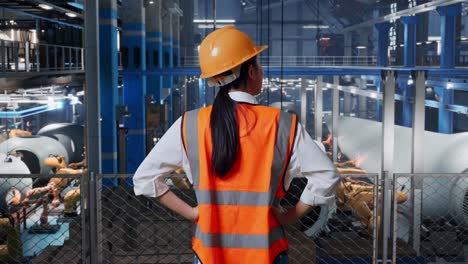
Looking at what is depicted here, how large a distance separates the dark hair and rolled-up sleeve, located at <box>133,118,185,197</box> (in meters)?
0.11

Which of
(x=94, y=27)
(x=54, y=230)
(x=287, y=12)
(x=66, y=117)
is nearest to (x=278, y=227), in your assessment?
(x=94, y=27)

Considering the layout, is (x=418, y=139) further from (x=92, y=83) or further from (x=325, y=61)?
(x=325, y=61)

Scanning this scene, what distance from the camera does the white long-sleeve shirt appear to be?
1.67 meters

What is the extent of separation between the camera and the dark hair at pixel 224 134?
1659mm

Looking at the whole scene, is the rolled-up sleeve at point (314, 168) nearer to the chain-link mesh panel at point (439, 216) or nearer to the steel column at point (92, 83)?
the chain-link mesh panel at point (439, 216)

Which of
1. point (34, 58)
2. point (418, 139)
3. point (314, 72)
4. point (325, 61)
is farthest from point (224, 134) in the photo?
point (325, 61)

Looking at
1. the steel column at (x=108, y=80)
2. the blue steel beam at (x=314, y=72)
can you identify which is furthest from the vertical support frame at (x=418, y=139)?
the steel column at (x=108, y=80)

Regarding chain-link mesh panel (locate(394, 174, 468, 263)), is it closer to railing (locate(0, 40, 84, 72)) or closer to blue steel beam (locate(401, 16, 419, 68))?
railing (locate(0, 40, 84, 72))

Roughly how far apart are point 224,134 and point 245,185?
0.15 metres

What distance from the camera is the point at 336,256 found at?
405 cm

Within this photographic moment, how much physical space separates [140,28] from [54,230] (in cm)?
574

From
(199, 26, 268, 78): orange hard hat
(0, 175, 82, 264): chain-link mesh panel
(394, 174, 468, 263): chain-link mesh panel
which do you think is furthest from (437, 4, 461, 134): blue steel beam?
(199, 26, 268, 78): orange hard hat

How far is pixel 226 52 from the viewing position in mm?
1736

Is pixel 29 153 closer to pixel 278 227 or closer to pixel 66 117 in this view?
pixel 278 227
